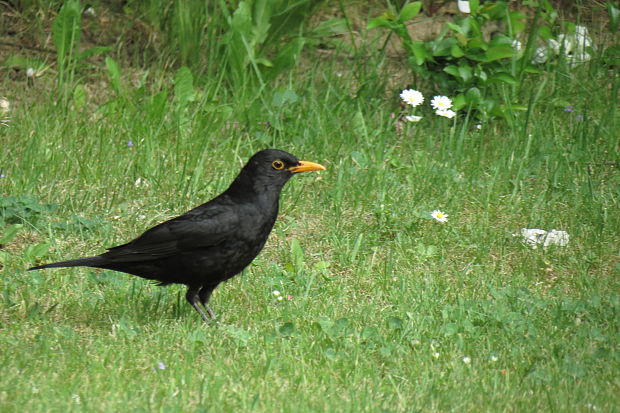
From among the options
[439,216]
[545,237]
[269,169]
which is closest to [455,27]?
[439,216]

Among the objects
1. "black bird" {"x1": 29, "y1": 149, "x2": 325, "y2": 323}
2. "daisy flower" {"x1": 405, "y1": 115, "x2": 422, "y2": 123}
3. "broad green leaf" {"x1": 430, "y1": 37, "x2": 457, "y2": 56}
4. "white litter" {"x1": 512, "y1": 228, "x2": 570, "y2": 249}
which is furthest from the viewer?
"broad green leaf" {"x1": 430, "y1": 37, "x2": 457, "y2": 56}

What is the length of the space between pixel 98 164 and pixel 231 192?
168 cm

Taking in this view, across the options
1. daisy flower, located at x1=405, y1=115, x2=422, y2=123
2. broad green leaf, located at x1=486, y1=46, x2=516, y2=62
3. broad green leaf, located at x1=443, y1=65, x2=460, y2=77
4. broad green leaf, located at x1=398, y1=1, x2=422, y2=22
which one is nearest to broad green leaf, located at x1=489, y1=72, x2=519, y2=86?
broad green leaf, located at x1=486, y1=46, x2=516, y2=62

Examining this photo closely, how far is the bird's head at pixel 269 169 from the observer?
4863 millimetres

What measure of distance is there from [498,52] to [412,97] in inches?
27.2

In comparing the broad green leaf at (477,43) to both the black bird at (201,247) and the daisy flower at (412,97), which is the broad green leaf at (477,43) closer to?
the daisy flower at (412,97)

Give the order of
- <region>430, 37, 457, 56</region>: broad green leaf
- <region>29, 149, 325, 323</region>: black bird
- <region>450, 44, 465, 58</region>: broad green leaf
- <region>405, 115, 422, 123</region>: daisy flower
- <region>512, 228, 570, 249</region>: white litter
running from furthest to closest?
<region>430, 37, 457, 56</region>: broad green leaf < <region>450, 44, 465, 58</region>: broad green leaf < <region>405, 115, 422, 123</region>: daisy flower < <region>512, 228, 570, 249</region>: white litter < <region>29, 149, 325, 323</region>: black bird

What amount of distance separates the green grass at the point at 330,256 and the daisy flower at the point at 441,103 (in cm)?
15

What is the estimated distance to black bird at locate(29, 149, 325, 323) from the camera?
461cm

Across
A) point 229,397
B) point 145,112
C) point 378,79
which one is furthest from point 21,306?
point 378,79

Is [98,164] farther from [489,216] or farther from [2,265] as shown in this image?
[489,216]

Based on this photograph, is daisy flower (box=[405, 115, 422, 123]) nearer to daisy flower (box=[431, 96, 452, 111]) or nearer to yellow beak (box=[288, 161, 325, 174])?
daisy flower (box=[431, 96, 452, 111])

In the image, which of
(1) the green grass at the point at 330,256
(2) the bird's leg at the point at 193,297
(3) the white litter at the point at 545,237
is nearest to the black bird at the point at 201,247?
(2) the bird's leg at the point at 193,297

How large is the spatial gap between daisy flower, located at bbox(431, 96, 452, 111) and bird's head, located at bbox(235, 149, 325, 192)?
2182 mm
